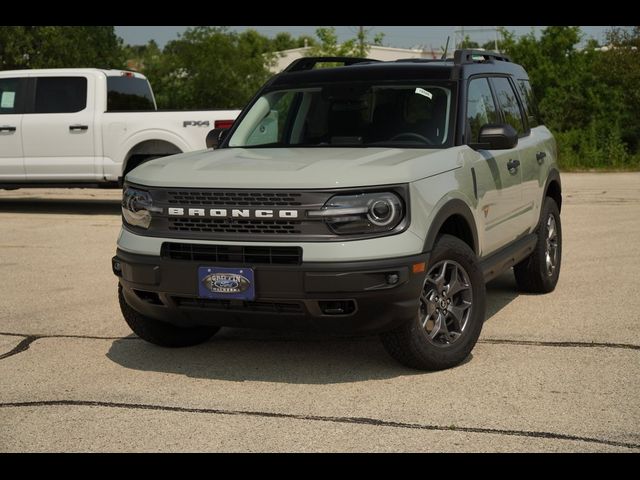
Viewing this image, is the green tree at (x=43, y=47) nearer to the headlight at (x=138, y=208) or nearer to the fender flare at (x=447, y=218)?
the headlight at (x=138, y=208)

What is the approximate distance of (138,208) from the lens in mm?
6023

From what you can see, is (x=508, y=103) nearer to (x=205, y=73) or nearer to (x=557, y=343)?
(x=557, y=343)

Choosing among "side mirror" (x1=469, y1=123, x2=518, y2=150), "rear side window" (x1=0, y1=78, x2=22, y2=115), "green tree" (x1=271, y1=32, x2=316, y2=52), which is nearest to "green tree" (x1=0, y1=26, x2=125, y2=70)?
"rear side window" (x1=0, y1=78, x2=22, y2=115)

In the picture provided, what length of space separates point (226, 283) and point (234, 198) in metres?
0.47

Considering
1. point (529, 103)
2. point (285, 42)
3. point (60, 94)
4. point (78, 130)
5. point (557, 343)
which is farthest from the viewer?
point (285, 42)

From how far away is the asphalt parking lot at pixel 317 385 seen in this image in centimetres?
479

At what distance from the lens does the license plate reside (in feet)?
18.1

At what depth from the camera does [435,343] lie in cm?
597

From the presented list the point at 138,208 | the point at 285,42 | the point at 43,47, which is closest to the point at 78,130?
the point at 138,208

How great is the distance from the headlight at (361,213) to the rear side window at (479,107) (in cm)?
137

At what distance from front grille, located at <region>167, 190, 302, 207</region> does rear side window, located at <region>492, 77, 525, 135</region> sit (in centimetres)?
265

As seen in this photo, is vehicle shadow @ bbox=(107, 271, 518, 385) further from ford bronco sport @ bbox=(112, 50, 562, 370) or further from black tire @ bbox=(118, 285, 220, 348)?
ford bronco sport @ bbox=(112, 50, 562, 370)

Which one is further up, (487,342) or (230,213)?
(230,213)
